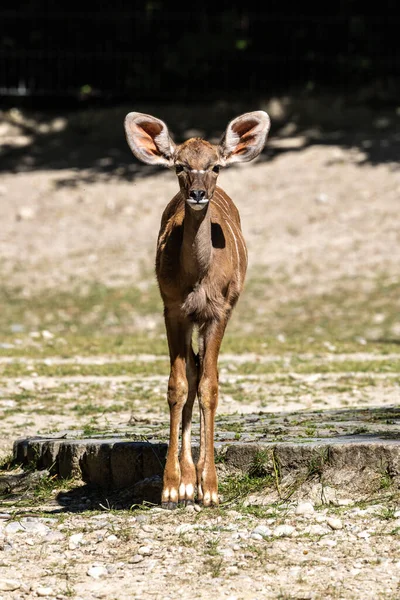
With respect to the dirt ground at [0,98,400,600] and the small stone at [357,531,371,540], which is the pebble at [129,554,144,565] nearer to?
the dirt ground at [0,98,400,600]

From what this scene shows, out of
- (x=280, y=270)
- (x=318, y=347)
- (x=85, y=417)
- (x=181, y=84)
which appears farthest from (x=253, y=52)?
(x=85, y=417)

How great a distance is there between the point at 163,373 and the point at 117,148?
1356 centimetres

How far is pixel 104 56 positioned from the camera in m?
27.9

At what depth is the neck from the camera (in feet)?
22.8

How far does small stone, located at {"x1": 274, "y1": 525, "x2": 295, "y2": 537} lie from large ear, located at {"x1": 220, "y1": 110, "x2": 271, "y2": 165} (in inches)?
94.9

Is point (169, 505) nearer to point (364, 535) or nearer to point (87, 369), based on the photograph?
point (364, 535)

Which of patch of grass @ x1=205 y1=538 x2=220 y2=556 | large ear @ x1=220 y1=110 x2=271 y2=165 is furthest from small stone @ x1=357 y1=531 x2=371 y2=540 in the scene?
large ear @ x1=220 y1=110 x2=271 y2=165

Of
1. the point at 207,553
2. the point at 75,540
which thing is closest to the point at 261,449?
the point at 207,553

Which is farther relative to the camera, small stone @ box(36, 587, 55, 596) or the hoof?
the hoof

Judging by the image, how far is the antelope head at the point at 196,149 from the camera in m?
6.88

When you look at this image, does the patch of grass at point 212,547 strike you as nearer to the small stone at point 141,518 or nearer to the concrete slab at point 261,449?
the small stone at point 141,518

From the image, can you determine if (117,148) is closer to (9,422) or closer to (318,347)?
(318,347)

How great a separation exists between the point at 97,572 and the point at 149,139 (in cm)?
286

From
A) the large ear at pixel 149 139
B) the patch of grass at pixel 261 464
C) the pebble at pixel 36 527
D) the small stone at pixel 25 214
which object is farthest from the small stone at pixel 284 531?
the small stone at pixel 25 214
